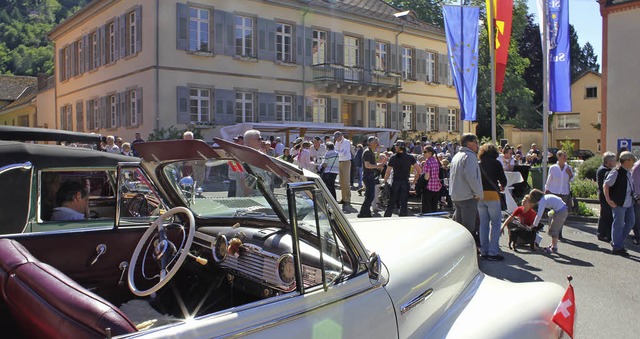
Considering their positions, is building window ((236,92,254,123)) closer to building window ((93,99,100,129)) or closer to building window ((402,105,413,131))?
building window ((93,99,100,129))

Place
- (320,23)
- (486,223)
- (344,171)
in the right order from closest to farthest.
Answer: (486,223) → (344,171) → (320,23)

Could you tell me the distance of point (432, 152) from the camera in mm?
11062

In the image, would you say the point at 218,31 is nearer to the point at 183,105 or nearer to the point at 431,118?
the point at 183,105

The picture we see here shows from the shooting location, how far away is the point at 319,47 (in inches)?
1179

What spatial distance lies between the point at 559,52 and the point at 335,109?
17.7 metres

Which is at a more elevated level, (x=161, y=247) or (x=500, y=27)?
(x=500, y=27)

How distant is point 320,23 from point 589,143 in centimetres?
3618

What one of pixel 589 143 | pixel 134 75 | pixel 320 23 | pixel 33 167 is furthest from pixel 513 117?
pixel 33 167

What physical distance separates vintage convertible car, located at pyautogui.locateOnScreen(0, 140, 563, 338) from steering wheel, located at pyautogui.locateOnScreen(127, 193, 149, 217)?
2 centimetres

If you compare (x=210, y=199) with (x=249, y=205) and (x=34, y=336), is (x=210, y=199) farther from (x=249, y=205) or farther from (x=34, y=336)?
(x=34, y=336)

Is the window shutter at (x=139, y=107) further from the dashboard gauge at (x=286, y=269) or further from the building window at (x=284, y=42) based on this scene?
the dashboard gauge at (x=286, y=269)

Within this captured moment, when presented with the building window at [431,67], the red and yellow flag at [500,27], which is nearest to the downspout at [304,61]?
the building window at [431,67]

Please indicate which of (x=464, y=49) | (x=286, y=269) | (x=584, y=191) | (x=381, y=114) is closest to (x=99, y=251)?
(x=286, y=269)

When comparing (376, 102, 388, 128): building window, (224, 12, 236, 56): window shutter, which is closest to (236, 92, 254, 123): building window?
(224, 12, 236, 56): window shutter
